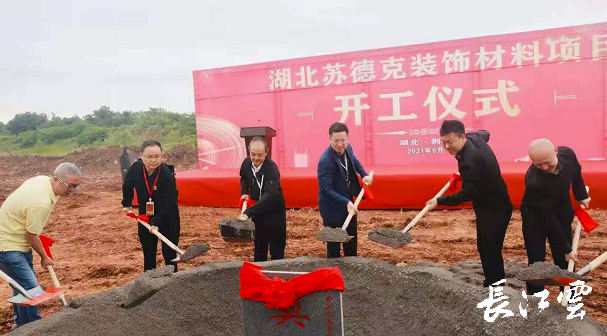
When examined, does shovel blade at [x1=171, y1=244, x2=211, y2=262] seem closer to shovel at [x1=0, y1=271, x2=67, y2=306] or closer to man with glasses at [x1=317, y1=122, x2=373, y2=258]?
shovel at [x1=0, y1=271, x2=67, y2=306]

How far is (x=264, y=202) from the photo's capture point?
3.75m

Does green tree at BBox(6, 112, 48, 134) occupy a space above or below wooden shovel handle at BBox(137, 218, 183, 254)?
above

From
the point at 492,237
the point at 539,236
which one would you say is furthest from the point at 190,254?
the point at 539,236

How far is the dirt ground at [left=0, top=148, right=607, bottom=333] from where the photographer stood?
502cm

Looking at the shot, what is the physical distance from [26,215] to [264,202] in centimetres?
162

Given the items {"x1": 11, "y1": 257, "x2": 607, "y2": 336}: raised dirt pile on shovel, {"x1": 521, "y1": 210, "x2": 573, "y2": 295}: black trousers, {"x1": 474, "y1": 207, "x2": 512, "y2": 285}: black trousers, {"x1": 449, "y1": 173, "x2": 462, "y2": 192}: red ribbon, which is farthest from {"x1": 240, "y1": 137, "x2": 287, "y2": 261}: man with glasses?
{"x1": 521, "y1": 210, "x2": 573, "y2": 295}: black trousers

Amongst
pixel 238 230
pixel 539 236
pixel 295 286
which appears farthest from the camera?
pixel 238 230

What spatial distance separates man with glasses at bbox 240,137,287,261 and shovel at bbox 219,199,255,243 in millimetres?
74

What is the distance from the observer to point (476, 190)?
313 centimetres

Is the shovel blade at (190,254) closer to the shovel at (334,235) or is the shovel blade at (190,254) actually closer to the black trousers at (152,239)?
the black trousers at (152,239)

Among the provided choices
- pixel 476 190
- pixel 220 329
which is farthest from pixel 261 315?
pixel 476 190

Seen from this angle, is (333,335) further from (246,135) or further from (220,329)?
(246,135)

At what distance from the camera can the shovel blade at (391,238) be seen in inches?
142

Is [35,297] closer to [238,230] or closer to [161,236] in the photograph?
[161,236]
